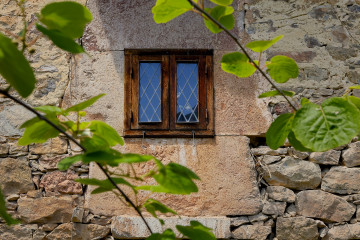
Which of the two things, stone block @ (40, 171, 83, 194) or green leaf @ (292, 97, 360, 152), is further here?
stone block @ (40, 171, 83, 194)

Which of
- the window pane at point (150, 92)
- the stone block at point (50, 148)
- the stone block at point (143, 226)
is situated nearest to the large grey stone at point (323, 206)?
the stone block at point (143, 226)

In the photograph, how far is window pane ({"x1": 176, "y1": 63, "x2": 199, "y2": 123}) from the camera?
3406mm

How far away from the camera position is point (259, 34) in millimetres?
3568

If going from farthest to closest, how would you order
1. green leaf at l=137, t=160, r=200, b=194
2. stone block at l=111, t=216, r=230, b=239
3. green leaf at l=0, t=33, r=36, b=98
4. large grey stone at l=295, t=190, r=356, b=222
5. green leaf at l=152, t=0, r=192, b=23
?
1. large grey stone at l=295, t=190, r=356, b=222
2. stone block at l=111, t=216, r=230, b=239
3. green leaf at l=152, t=0, r=192, b=23
4. green leaf at l=137, t=160, r=200, b=194
5. green leaf at l=0, t=33, r=36, b=98

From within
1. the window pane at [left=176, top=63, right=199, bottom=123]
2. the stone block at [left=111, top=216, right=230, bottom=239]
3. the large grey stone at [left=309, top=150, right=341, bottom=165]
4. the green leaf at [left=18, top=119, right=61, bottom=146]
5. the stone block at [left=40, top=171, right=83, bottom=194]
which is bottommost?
the stone block at [left=111, top=216, right=230, bottom=239]

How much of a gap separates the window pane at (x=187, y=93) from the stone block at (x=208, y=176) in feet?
0.59

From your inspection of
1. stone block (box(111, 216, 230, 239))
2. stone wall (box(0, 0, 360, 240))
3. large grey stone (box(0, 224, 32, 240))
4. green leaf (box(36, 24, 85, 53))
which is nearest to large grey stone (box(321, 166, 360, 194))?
stone wall (box(0, 0, 360, 240))

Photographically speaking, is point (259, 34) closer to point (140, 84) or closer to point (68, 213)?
point (140, 84)

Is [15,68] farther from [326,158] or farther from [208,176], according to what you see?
[326,158]

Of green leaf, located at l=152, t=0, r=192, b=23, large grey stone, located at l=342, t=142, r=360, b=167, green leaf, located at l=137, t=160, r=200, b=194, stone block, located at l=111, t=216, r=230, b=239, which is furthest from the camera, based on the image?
large grey stone, located at l=342, t=142, r=360, b=167

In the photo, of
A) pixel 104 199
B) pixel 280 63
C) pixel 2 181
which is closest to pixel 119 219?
pixel 104 199

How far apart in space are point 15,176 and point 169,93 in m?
1.29

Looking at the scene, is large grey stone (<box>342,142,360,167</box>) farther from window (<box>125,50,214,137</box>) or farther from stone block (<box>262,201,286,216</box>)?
window (<box>125,50,214,137</box>)

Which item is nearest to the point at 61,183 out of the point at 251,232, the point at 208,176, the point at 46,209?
the point at 46,209
